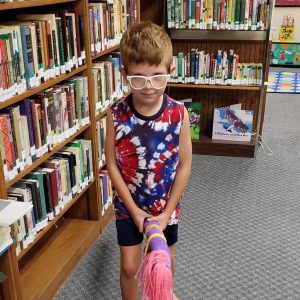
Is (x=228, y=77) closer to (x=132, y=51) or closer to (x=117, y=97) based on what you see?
(x=117, y=97)

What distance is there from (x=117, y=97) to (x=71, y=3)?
0.68 m

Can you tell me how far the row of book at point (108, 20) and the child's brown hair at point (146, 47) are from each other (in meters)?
0.81

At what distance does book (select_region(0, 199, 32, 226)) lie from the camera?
4.15 ft

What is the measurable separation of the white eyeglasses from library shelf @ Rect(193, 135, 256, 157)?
2.23m

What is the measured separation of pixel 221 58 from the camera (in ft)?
11.0

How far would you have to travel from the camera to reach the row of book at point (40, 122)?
1544 mm

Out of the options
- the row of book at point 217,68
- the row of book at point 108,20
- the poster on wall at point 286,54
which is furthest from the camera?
the poster on wall at point 286,54

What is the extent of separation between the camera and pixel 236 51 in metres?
3.47

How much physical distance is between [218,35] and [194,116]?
720mm

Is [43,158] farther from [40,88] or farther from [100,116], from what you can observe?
[100,116]

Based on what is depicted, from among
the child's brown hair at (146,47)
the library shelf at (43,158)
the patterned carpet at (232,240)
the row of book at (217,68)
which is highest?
the child's brown hair at (146,47)

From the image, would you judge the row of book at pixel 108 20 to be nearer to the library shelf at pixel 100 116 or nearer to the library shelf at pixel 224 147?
the library shelf at pixel 100 116

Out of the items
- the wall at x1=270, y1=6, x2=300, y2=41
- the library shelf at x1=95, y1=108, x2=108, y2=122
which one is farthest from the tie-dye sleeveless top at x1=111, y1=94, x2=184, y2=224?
the wall at x1=270, y1=6, x2=300, y2=41

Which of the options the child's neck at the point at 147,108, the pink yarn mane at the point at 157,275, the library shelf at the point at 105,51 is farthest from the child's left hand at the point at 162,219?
the library shelf at the point at 105,51
